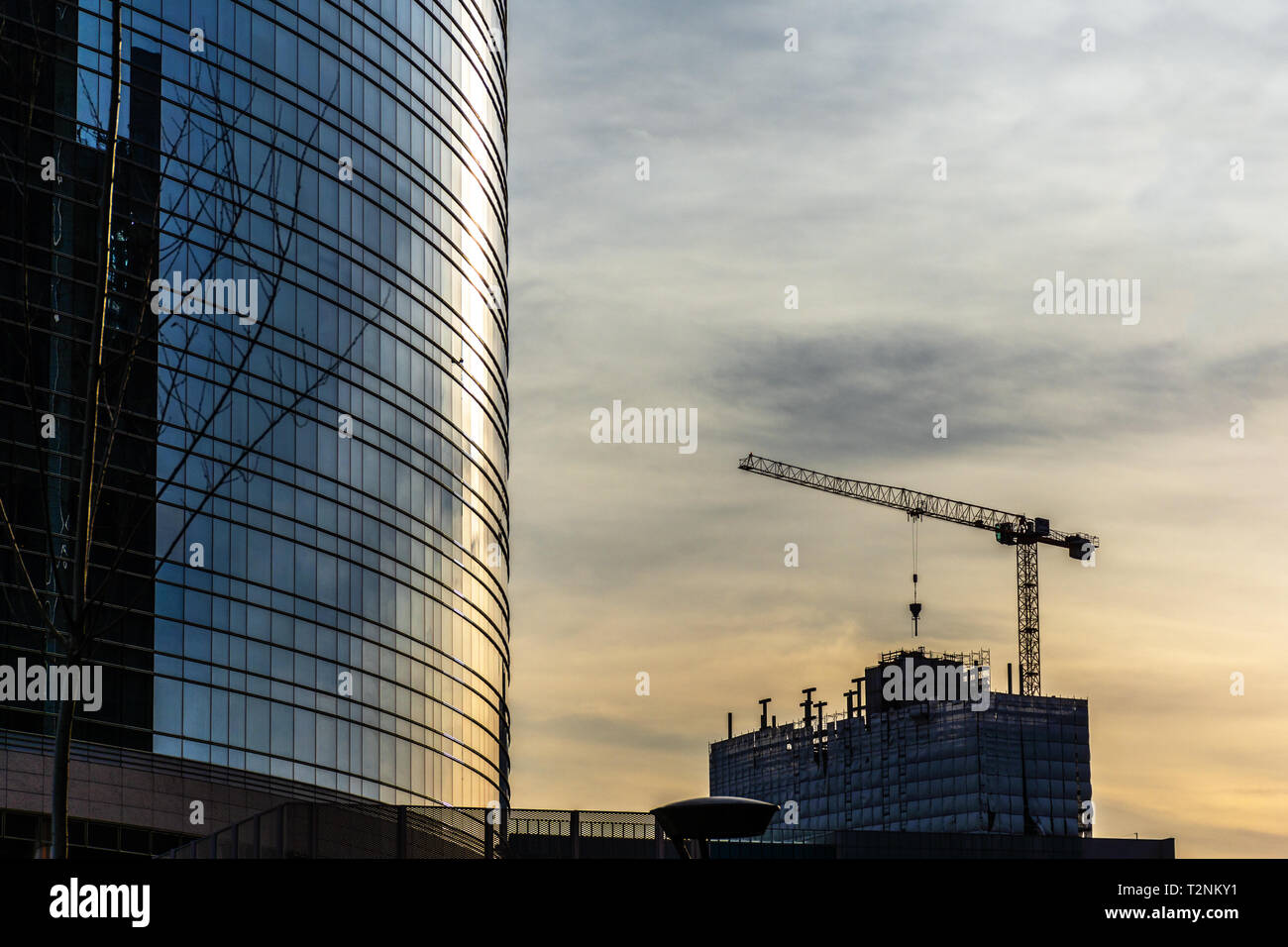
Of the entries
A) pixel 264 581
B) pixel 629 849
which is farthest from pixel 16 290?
pixel 629 849

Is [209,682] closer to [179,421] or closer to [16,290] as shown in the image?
[179,421]

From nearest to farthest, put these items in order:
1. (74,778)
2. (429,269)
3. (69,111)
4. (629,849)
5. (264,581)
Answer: (629,849) < (74,778) < (69,111) < (264,581) < (429,269)

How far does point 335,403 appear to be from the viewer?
107125 mm

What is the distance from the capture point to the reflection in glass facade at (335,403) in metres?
92.9

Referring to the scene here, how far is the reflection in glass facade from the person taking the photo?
92938 mm
